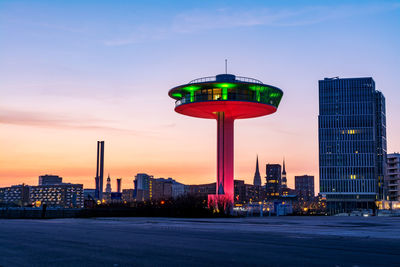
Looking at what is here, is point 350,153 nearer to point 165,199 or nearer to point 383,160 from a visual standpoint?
point 383,160

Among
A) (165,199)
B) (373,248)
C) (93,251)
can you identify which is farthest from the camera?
(165,199)

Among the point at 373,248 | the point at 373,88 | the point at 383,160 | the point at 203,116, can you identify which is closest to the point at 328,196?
the point at 383,160

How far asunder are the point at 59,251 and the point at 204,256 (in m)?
4.56

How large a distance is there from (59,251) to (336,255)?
8.09 meters

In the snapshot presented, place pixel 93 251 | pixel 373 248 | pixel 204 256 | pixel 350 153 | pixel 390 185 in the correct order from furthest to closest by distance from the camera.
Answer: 1. pixel 390 185
2. pixel 350 153
3. pixel 373 248
4. pixel 93 251
5. pixel 204 256

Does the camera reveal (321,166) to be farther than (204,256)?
Yes

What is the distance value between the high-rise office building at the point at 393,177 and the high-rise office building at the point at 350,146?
27.0 m

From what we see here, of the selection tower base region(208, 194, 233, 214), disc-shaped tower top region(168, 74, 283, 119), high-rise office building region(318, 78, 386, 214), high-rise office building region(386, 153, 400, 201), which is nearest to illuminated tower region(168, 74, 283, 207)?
disc-shaped tower top region(168, 74, 283, 119)

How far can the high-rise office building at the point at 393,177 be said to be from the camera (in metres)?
194

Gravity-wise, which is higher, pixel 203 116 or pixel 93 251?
pixel 203 116

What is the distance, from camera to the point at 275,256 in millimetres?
12867

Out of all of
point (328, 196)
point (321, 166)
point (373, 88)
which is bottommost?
point (328, 196)

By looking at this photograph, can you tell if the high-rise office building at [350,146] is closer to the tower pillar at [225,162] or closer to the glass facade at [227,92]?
the glass facade at [227,92]

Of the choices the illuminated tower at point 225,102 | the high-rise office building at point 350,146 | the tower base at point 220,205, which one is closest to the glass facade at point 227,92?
the illuminated tower at point 225,102
